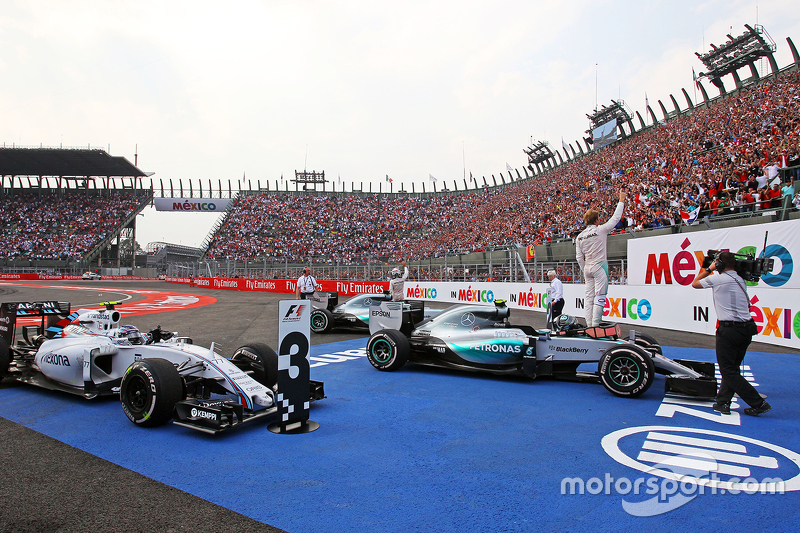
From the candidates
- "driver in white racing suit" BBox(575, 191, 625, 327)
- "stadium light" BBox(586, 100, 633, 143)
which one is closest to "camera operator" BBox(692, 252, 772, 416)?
"driver in white racing suit" BBox(575, 191, 625, 327)

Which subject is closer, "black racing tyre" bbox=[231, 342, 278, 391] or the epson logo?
the epson logo

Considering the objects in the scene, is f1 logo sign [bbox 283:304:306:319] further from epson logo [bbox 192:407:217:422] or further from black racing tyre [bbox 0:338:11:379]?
black racing tyre [bbox 0:338:11:379]

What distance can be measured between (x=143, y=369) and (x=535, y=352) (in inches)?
183

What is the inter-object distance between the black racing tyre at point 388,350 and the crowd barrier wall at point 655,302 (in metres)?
7.51

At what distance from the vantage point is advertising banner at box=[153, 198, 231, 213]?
48.7 meters

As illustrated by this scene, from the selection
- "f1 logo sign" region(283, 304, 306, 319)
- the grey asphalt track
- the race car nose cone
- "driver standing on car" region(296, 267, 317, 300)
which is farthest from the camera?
"driver standing on car" region(296, 267, 317, 300)

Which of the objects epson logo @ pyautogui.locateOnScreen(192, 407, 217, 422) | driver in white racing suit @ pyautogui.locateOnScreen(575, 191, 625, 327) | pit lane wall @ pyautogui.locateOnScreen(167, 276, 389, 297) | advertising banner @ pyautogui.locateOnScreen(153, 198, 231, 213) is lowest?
epson logo @ pyautogui.locateOnScreen(192, 407, 217, 422)

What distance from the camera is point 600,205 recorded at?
2220 cm

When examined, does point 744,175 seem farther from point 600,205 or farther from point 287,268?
point 287,268

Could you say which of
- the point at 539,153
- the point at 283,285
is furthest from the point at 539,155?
the point at 283,285

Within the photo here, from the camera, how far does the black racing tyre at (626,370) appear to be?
17.9ft

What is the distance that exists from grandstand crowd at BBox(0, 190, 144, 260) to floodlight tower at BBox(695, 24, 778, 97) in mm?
53251

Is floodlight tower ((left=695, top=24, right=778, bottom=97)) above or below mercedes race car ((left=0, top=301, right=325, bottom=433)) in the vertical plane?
above

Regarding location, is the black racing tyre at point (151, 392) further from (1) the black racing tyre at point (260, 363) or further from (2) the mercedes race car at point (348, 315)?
(2) the mercedes race car at point (348, 315)
